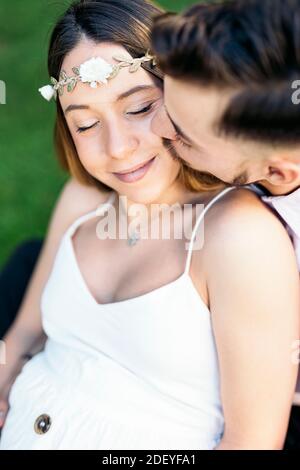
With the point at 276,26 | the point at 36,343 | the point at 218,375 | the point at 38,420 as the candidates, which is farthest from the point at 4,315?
the point at 276,26

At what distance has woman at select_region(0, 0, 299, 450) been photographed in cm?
169

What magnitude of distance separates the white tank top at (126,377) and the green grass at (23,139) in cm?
151

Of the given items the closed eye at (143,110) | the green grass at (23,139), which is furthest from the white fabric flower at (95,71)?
the green grass at (23,139)

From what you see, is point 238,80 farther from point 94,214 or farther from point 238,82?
point 94,214

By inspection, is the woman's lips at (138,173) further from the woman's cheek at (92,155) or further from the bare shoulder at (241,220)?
the bare shoulder at (241,220)

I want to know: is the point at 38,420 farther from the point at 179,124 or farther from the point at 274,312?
the point at 179,124

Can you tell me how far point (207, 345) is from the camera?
6.02ft

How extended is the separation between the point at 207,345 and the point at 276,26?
968 millimetres

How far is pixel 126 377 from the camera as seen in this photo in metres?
2.00

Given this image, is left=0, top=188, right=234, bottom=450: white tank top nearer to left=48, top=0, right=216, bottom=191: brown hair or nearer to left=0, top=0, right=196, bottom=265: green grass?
left=48, top=0, right=216, bottom=191: brown hair

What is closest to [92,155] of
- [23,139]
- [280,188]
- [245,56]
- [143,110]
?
[143,110]

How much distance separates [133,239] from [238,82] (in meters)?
0.97

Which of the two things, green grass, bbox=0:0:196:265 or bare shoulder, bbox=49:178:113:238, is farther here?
green grass, bbox=0:0:196:265

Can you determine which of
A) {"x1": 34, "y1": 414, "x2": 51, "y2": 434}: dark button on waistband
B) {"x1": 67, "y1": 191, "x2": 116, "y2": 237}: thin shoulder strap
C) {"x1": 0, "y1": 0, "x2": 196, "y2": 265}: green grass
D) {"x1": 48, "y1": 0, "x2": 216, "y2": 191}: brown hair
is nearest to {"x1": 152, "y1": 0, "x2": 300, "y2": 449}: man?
{"x1": 48, "y1": 0, "x2": 216, "y2": 191}: brown hair
